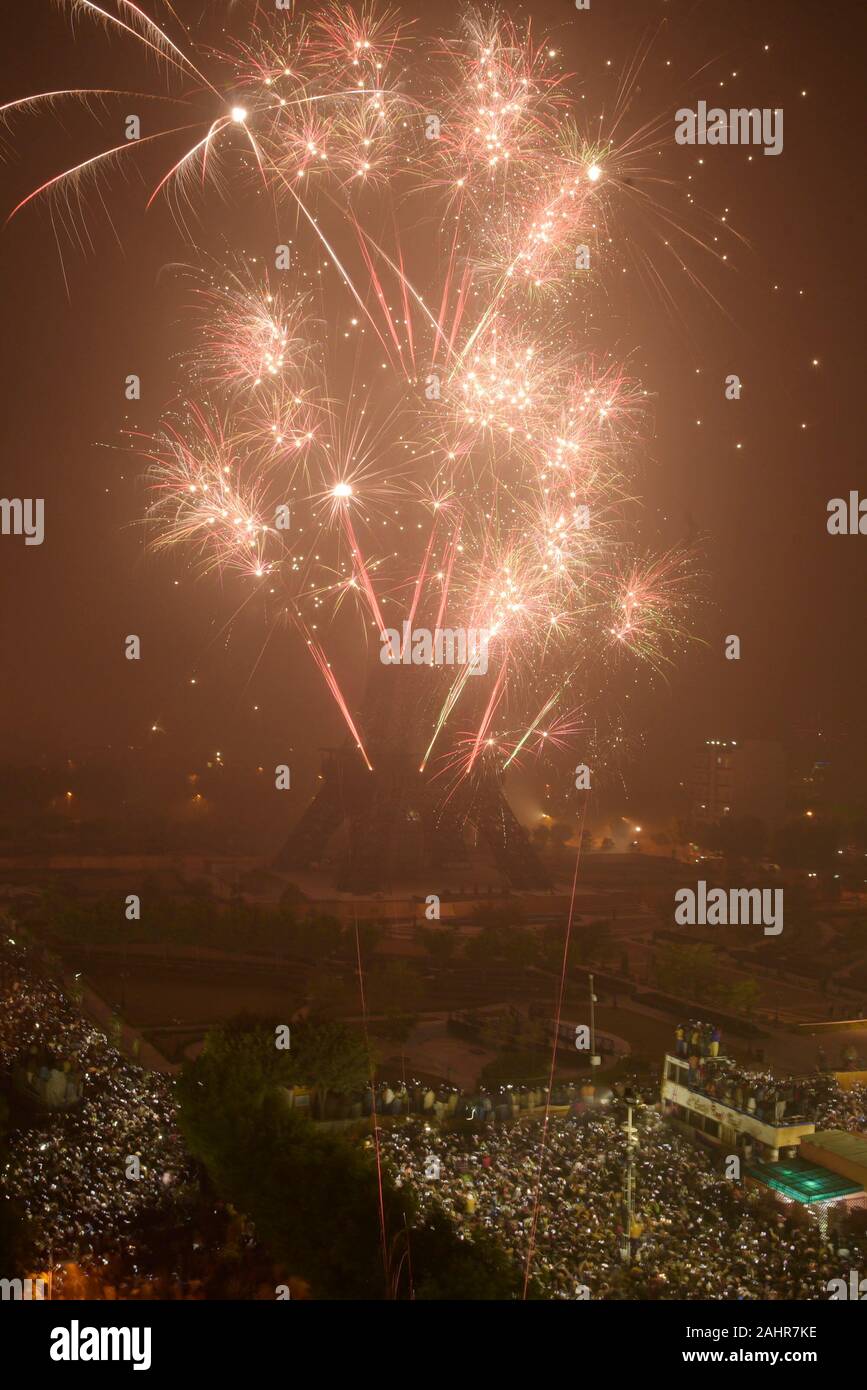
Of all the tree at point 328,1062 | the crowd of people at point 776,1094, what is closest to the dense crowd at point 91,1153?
the tree at point 328,1062

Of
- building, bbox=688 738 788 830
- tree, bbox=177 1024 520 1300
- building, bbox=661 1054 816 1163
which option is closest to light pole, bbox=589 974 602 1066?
building, bbox=661 1054 816 1163

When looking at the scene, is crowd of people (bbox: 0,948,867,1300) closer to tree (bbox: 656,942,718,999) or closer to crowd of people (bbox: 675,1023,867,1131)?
crowd of people (bbox: 675,1023,867,1131)

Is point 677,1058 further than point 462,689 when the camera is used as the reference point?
No

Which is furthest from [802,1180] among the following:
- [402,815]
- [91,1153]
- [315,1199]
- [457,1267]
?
[402,815]

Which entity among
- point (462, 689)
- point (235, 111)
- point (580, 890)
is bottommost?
point (580, 890)

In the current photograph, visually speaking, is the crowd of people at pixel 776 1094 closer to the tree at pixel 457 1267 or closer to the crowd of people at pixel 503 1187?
the crowd of people at pixel 503 1187
